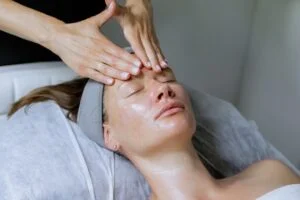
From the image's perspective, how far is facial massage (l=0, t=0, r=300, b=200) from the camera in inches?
53.9

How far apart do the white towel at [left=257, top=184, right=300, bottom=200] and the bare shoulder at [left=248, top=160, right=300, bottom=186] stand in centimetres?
7

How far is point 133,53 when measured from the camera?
4.80 ft

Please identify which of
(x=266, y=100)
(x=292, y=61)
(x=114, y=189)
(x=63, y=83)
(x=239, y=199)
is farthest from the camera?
(x=266, y=100)

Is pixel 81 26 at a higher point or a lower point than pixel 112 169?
higher

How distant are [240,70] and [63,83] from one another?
1196 millimetres

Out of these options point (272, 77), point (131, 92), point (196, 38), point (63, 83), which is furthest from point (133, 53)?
point (272, 77)

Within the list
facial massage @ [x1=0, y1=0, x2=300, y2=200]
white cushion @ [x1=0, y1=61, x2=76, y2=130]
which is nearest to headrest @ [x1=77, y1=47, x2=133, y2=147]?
facial massage @ [x1=0, y1=0, x2=300, y2=200]

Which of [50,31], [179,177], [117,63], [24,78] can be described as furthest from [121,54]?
[24,78]

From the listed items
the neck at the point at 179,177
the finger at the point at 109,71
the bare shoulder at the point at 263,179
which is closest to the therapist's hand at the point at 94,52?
the finger at the point at 109,71

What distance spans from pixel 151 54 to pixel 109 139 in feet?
0.98

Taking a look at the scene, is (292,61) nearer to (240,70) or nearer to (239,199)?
(240,70)

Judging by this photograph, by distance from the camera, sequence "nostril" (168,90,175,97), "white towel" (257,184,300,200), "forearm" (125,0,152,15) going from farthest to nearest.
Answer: "forearm" (125,0,152,15)
"nostril" (168,90,175,97)
"white towel" (257,184,300,200)

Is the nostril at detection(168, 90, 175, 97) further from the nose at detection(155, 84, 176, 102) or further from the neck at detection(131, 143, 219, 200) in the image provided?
the neck at detection(131, 143, 219, 200)

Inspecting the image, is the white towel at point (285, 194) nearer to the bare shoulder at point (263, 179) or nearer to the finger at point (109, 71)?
the bare shoulder at point (263, 179)
